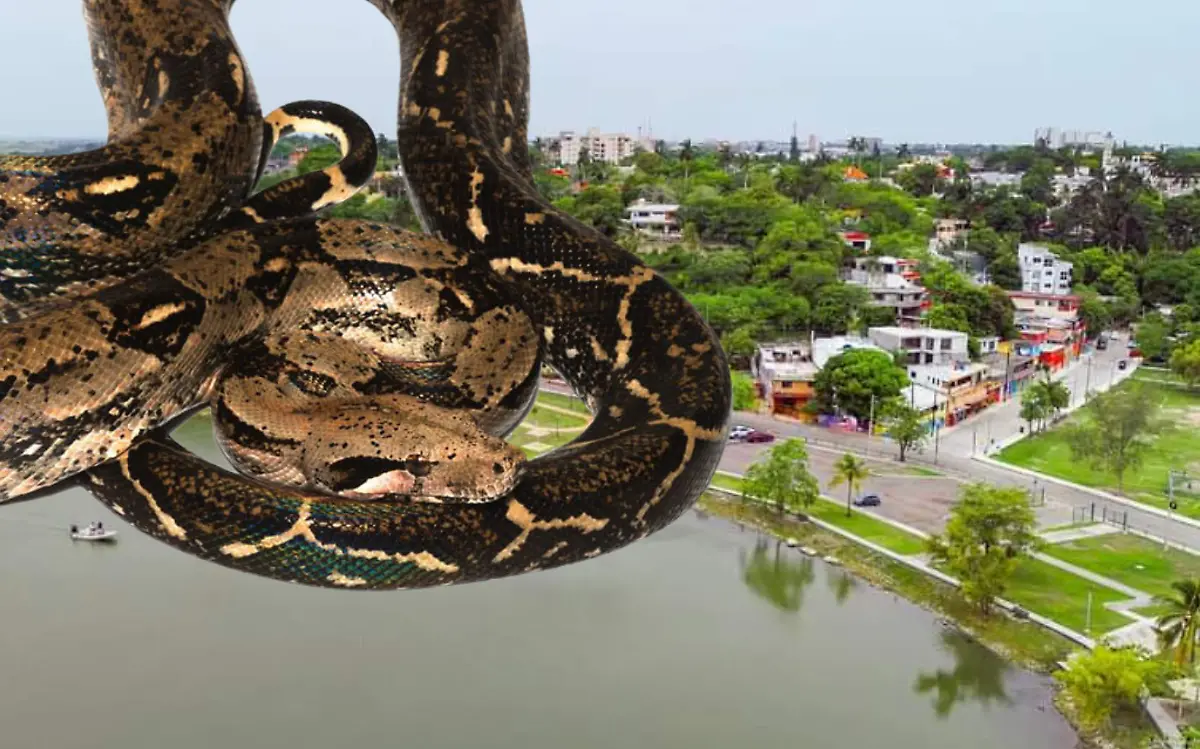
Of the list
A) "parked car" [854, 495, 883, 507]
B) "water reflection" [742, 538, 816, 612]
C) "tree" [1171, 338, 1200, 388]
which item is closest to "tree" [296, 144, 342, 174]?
"water reflection" [742, 538, 816, 612]

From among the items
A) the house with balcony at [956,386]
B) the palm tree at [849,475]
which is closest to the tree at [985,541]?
the palm tree at [849,475]

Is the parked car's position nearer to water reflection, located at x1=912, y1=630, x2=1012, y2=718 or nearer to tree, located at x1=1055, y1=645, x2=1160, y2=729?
water reflection, located at x1=912, y1=630, x2=1012, y2=718

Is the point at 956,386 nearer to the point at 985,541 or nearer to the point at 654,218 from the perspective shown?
the point at 985,541

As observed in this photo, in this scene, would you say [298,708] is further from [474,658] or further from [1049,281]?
[1049,281]

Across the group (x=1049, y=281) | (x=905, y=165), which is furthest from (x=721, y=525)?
(x=905, y=165)

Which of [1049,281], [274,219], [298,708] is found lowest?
[298,708]

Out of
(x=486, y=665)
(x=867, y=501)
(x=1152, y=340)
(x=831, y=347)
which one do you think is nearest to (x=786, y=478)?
(x=867, y=501)
